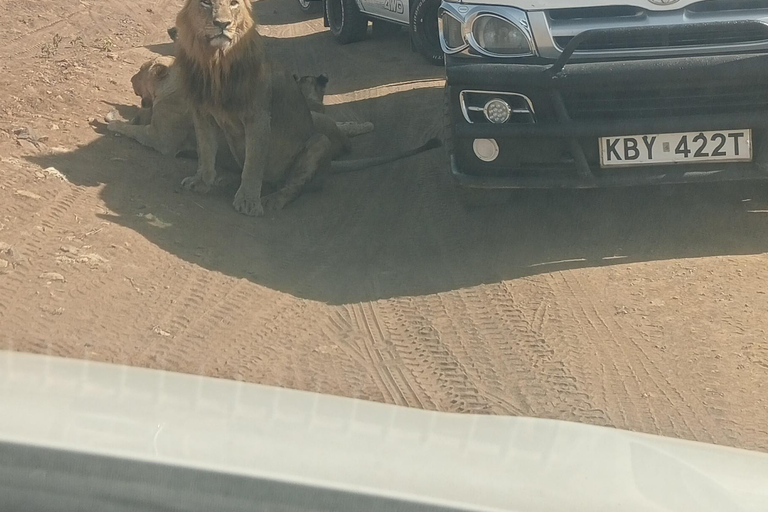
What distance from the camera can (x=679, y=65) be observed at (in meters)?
5.07

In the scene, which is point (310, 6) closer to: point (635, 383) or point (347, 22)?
point (347, 22)

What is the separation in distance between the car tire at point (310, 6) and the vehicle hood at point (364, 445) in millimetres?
13137

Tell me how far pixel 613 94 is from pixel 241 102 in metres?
2.54

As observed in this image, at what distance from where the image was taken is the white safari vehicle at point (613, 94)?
5.11m

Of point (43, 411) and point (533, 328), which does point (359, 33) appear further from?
point (43, 411)

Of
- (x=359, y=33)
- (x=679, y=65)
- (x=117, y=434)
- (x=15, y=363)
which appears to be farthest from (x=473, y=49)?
(x=359, y=33)

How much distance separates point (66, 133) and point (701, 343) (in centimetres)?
477

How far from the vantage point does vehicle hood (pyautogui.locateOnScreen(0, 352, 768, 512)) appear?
1765 millimetres

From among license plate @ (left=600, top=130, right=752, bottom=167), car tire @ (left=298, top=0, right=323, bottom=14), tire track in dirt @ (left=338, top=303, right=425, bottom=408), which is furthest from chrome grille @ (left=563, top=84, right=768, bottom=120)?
car tire @ (left=298, top=0, right=323, bottom=14)

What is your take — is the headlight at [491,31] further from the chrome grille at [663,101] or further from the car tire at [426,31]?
the car tire at [426,31]

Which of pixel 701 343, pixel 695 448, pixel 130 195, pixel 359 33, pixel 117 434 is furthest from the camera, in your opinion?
pixel 359 33

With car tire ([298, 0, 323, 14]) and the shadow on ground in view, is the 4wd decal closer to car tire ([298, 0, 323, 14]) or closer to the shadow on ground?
car tire ([298, 0, 323, 14])

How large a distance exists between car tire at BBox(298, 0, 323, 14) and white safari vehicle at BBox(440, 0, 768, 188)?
32.7ft

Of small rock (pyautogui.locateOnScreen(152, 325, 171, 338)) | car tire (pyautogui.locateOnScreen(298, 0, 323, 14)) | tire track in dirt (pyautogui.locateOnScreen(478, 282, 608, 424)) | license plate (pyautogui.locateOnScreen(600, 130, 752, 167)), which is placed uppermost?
license plate (pyautogui.locateOnScreen(600, 130, 752, 167))
